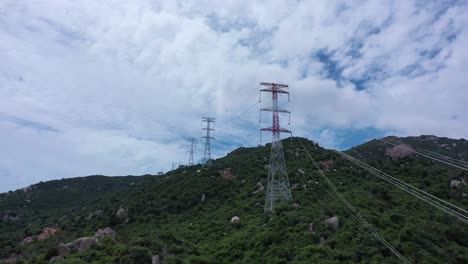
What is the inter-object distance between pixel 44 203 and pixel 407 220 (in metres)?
95.7

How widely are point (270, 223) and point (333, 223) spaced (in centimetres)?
734

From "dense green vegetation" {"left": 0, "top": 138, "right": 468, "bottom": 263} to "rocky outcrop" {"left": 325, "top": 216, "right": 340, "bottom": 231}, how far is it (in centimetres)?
50

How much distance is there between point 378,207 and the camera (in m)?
45.3

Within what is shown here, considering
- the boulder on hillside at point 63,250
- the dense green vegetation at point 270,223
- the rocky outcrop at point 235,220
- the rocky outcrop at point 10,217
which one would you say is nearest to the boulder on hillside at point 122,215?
the dense green vegetation at point 270,223

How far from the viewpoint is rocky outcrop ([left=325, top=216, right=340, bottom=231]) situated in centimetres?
3906

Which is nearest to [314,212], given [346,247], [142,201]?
[346,247]

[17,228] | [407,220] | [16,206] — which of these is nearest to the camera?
[407,220]

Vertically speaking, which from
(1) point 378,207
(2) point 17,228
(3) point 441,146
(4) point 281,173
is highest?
(3) point 441,146

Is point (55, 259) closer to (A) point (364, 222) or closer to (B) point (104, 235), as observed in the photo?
(B) point (104, 235)

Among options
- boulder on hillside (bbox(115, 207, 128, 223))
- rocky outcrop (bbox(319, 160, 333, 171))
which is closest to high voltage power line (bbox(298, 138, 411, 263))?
rocky outcrop (bbox(319, 160, 333, 171))

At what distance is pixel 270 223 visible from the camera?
42.7m

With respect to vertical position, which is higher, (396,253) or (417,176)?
(417,176)

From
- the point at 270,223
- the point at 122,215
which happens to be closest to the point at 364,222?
the point at 270,223

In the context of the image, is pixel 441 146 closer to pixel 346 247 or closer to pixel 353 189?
pixel 353 189
